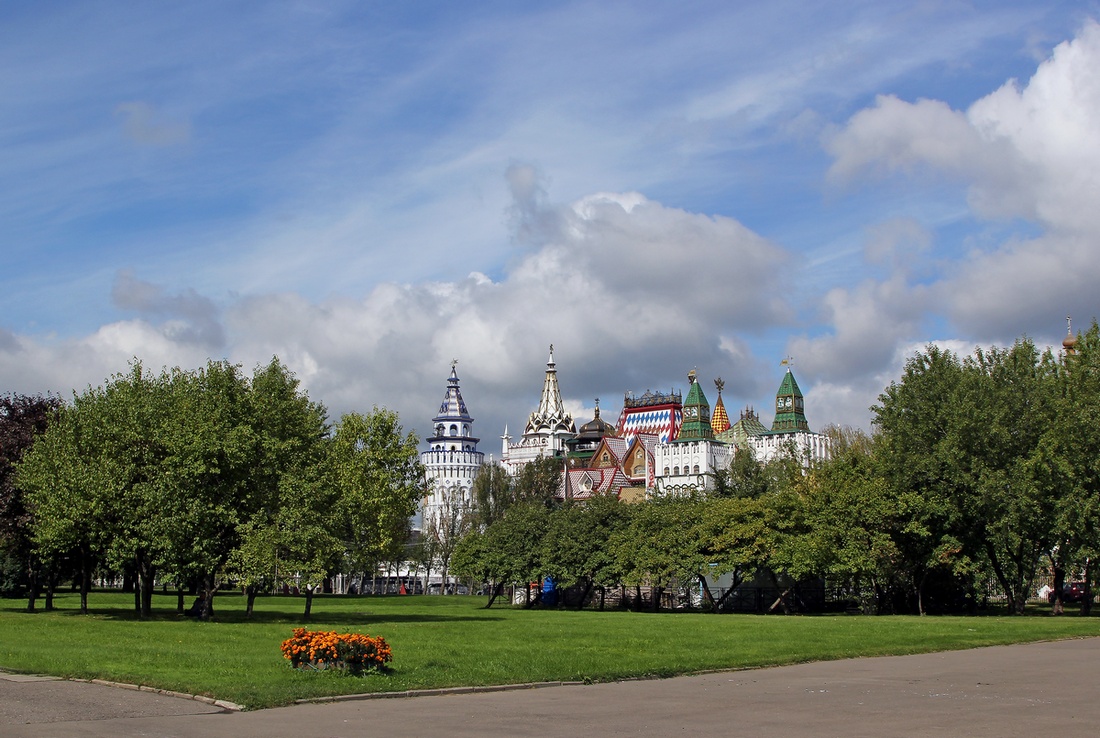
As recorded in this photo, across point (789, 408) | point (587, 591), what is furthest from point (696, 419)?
point (587, 591)

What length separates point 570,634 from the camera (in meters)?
37.3

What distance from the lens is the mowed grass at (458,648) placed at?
2145cm

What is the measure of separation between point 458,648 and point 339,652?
7.56 metres

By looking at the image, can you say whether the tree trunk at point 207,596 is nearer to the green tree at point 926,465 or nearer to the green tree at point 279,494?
the green tree at point 279,494

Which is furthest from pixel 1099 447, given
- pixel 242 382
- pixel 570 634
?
pixel 242 382

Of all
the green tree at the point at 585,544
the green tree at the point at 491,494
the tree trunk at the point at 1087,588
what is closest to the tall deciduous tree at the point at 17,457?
the green tree at the point at 585,544

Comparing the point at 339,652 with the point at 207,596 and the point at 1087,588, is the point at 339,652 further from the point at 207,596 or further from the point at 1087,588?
the point at 1087,588

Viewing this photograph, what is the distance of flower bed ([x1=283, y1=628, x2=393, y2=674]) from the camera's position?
72.1 ft

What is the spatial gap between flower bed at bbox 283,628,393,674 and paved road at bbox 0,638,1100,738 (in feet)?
8.04

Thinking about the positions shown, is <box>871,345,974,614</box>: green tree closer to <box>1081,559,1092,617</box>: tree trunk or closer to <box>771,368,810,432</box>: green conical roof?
<box>1081,559,1092,617</box>: tree trunk

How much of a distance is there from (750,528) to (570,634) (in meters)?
25.7

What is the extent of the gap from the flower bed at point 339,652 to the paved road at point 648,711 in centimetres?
245

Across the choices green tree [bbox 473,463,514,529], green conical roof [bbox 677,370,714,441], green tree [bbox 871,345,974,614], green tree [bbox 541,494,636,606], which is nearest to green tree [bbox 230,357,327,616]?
green tree [bbox 541,494,636,606]

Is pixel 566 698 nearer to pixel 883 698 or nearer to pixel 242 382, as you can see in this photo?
pixel 883 698
